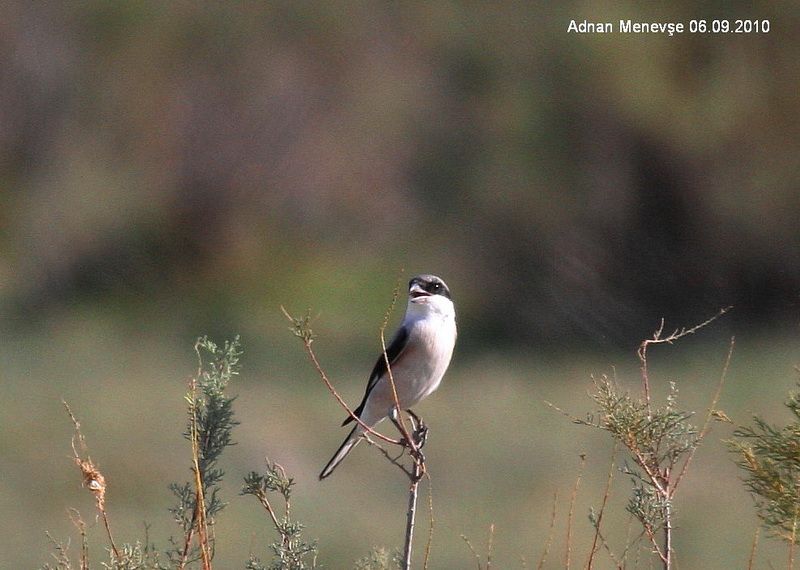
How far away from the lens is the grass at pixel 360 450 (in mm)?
7703

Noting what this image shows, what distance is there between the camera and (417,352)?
14.1 feet

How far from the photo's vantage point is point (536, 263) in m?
14.4

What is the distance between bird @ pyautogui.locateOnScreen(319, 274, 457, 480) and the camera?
14.1 ft

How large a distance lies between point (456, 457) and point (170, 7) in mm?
10640

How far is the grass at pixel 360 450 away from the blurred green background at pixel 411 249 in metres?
0.03

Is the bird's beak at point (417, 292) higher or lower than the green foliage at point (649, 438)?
higher

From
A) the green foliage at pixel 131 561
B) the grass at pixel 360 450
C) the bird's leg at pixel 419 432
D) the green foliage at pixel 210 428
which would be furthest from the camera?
the grass at pixel 360 450

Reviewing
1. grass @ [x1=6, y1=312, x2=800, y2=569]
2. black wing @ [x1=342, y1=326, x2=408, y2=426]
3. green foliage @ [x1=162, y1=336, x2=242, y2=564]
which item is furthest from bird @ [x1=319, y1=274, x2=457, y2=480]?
grass @ [x1=6, y1=312, x2=800, y2=569]

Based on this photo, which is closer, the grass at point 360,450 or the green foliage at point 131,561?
the green foliage at point 131,561

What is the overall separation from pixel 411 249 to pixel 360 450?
5646 millimetres

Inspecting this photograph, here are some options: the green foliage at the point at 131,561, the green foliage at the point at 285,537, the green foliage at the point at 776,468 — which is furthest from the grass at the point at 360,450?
the green foliage at the point at 131,561

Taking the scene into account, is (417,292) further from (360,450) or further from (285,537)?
(360,450)

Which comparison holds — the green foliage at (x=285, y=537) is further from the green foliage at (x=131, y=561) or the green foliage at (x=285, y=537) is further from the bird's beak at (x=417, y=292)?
the bird's beak at (x=417, y=292)

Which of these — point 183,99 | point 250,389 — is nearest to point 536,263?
point 250,389
